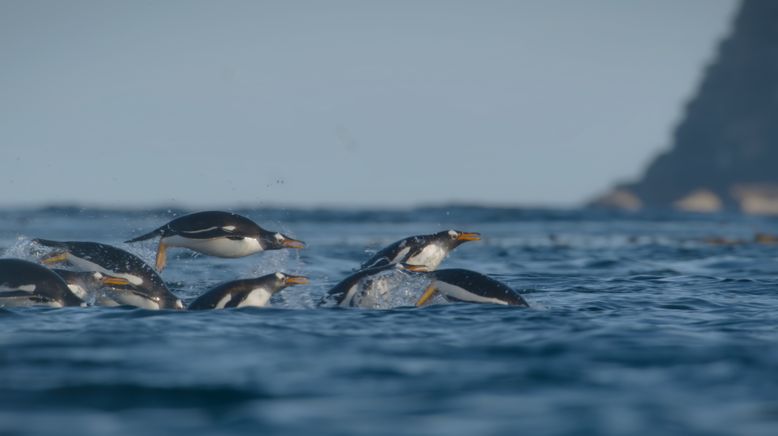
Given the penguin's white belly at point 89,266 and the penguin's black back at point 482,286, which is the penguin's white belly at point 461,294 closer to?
the penguin's black back at point 482,286

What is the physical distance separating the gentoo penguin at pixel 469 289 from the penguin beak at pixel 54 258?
4786 mm

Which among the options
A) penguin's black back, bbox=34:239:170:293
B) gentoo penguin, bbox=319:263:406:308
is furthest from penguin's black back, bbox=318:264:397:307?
penguin's black back, bbox=34:239:170:293

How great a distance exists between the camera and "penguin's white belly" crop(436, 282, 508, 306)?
35.5 feet

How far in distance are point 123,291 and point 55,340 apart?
9.33ft

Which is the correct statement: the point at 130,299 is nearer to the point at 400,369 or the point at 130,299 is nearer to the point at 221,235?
the point at 221,235

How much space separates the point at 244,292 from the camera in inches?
428

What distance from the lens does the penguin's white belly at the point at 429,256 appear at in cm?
1284

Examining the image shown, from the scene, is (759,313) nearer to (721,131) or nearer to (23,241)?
(23,241)

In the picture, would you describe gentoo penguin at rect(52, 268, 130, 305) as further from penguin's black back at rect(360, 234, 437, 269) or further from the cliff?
the cliff

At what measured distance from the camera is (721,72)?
153500mm

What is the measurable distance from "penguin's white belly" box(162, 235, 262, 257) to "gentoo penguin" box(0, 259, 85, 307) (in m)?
2.85

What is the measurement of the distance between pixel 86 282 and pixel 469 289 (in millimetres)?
4551

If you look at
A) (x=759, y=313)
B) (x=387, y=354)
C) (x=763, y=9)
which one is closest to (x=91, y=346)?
(x=387, y=354)

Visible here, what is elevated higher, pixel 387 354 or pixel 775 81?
pixel 775 81
